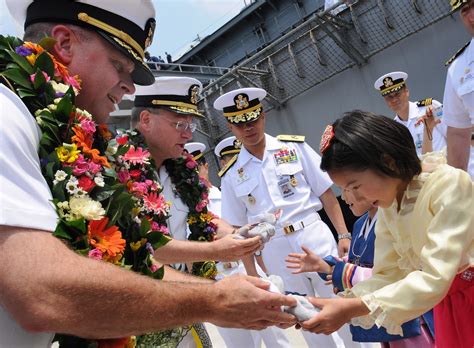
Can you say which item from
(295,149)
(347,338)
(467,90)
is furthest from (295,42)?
(347,338)

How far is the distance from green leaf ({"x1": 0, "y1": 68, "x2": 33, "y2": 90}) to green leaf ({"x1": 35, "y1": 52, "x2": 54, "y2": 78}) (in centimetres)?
7

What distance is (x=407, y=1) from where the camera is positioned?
742 centimetres

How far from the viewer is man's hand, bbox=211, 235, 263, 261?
286cm

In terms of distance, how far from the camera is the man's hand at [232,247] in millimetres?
2863

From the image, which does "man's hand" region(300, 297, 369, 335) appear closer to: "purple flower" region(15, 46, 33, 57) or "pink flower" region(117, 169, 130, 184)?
"pink flower" region(117, 169, 130, 184)

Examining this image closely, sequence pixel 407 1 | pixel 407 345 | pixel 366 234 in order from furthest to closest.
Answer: pixel 407 1
pixel 366 234
pixel 407 345

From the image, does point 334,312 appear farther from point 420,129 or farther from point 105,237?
point 420,129

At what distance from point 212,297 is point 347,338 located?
273 centimetres

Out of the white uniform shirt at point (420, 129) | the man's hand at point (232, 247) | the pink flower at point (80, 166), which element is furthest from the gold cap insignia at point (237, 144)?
the pink flower at point (80, 166)

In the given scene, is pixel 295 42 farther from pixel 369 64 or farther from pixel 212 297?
pixel 212 297

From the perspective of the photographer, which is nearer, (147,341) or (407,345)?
(147,341)

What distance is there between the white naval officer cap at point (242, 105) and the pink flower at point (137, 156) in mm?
1577

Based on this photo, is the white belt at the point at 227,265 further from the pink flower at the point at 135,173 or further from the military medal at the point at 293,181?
the pink flower at the point at 135,173

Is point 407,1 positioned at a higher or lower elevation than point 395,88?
higher
